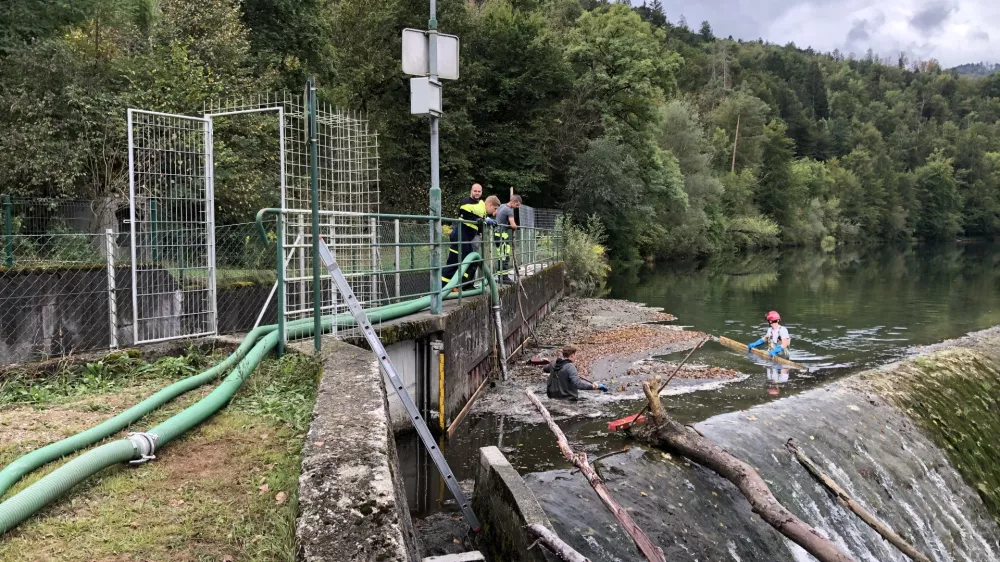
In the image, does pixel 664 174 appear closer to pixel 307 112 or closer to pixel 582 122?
pixel 582 122

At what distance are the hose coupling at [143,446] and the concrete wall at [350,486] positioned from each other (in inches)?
36.7

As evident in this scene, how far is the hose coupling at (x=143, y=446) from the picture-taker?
4.10 metres

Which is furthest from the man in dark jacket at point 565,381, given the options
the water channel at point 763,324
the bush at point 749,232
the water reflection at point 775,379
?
the bush at point 749,232

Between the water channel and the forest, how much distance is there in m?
6.55

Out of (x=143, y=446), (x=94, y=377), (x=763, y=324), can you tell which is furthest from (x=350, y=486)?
(x=763, y=324)

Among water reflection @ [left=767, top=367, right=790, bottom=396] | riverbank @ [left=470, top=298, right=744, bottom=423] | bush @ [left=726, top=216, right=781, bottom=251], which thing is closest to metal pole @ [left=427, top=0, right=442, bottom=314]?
riverbank @ [left=470, top=298, right=744, bottom=423]

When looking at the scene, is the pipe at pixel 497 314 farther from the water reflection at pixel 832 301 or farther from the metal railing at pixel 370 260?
the water reflection at pixel 832 301

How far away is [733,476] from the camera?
19.9 feet

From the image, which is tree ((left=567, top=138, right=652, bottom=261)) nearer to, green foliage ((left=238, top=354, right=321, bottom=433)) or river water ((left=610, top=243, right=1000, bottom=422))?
river water ((left=610, top=243, right=1000, bottom=422))

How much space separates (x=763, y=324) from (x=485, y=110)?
18.8 meters

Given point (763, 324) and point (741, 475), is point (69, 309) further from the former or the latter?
Result: point (763, 324)

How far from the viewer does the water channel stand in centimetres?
813

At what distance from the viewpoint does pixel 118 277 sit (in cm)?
957

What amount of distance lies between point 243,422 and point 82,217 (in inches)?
524
